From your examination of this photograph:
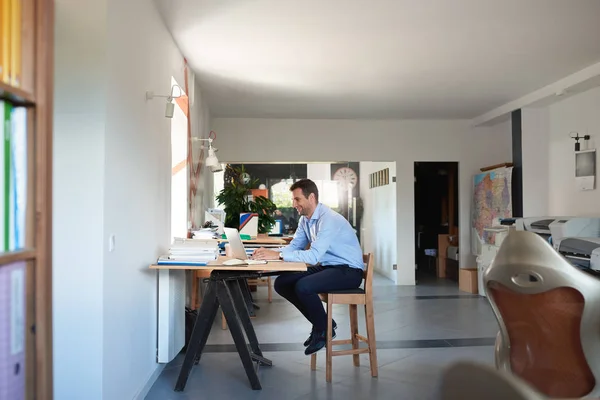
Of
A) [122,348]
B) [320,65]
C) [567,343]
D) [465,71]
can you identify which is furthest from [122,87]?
[465,71]

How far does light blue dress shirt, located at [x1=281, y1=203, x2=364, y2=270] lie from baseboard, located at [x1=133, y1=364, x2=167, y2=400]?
1.20m

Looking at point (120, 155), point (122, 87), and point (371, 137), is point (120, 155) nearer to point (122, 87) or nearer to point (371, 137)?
point (122, 87)

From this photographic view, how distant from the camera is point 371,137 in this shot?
752 cm

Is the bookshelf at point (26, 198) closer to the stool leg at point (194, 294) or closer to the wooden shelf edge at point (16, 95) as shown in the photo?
the wooden shelf edge at point (16, 95)

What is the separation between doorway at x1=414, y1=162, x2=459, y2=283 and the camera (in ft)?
28.7

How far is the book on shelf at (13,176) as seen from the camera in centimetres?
101

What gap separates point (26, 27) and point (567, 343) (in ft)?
6.09

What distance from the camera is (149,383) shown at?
306 cm

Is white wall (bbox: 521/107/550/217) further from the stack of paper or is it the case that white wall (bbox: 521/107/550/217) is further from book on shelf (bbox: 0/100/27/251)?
book on shelf (bbox: 0/100/27/251)

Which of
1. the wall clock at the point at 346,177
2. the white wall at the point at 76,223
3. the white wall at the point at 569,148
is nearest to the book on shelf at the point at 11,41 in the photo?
the white wall at the point at 76,223

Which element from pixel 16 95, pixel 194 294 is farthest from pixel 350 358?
pixel 16 95

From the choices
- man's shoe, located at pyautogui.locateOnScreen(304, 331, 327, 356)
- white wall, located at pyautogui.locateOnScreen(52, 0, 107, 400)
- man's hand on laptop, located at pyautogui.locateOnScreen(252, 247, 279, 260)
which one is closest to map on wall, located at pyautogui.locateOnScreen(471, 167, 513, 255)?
man's shoe, located at pyautogui.locateOnScreen(304, 331, 327, 356)

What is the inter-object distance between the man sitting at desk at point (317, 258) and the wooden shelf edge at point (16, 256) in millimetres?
2241

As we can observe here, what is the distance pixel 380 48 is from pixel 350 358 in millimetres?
2748
